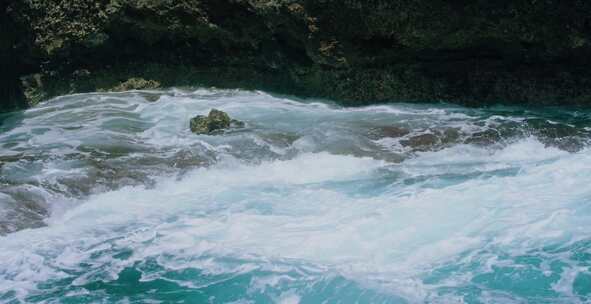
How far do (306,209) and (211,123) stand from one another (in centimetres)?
448

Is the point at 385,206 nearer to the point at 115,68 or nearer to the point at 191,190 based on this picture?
the point at 191,190

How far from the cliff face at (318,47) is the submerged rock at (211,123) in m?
3.32

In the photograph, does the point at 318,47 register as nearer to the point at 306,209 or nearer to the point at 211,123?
the point at 211,123

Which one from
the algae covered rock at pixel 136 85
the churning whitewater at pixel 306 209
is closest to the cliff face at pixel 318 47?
the algae covered rock at pixel 136 85

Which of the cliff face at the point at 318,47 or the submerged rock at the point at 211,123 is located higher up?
the cliff face at the point at 318,47

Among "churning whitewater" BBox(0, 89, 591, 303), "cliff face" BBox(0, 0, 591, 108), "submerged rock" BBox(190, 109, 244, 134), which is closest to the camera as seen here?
Answer: "churning whitewater" BBox(0, 89, 591, 303)

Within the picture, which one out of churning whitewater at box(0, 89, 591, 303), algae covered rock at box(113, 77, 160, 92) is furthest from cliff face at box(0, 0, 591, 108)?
churning whitewater at box(0, 89, 591, 303)

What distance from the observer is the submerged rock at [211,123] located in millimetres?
13461

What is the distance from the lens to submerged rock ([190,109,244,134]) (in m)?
13.5

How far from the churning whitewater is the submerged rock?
22 cm

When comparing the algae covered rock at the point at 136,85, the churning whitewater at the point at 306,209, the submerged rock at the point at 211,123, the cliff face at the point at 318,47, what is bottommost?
the churning whitewater at the point at 306,209

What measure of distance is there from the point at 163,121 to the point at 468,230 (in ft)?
27.1

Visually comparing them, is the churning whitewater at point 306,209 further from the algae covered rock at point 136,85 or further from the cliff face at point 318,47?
the algae covered rock at point 136,85

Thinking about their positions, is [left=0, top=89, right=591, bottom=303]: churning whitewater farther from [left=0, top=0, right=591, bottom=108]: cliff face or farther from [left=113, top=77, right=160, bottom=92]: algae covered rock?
[left=113, top=77, right=160, bottom=92]: algae covered rock
